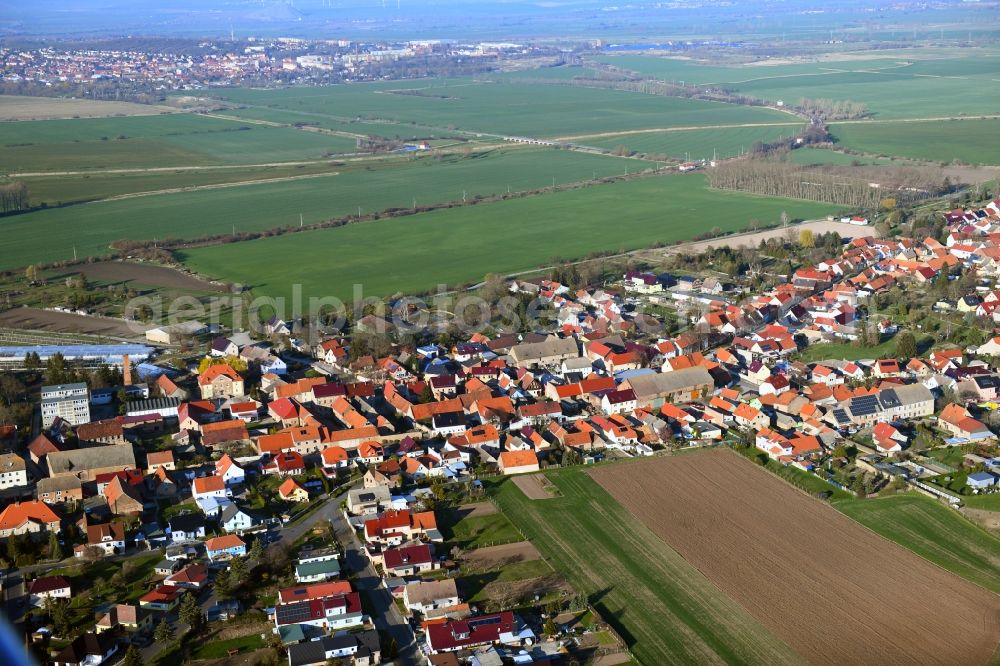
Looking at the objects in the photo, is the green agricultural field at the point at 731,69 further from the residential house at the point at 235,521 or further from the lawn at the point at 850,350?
the residential house at the point at 235,521

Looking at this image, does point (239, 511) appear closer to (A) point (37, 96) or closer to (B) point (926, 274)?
(B) point (926, 274)

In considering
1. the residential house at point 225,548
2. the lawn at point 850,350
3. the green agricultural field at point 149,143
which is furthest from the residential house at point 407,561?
the green agricultural field at point 149,143

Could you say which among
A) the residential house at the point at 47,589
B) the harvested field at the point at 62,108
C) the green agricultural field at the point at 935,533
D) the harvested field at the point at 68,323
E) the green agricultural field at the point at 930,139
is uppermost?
the green agricultural field at the point at 930,139

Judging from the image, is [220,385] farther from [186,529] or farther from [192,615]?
[192,615]

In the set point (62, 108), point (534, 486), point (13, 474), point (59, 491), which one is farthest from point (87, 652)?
point (62, 108)

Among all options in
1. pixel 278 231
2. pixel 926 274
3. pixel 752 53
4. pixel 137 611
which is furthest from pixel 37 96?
pixel 137 611

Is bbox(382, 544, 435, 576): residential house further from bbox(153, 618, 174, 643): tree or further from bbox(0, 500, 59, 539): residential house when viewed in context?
bbox(0, 500, 59, 539): residential house

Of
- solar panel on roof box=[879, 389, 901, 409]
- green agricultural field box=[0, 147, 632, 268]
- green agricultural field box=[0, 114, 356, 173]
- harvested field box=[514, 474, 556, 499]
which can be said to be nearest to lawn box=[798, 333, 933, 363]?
solar panel on roof box=[879, 389, 901, 409]
